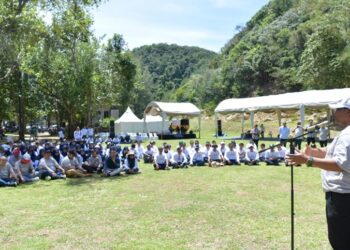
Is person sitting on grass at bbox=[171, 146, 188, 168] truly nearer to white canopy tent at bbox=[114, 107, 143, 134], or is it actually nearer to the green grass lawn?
the green grass lawn

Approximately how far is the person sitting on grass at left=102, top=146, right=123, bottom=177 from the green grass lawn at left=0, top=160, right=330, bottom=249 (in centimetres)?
110

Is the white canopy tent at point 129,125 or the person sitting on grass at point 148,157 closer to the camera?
the person sitting on grass at point 148,157

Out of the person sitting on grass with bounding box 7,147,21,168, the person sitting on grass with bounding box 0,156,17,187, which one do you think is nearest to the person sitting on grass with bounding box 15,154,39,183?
the person sitting on grass with bounding box 7,147,21,168

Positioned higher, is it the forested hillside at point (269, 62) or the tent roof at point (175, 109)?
the forested hillside at point (269, 62)

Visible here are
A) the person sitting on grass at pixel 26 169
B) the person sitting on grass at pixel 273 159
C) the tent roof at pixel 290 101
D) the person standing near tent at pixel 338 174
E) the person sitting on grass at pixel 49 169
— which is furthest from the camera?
the tent roof at pixel 290 101

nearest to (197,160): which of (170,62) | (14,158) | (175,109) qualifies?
(14,158)

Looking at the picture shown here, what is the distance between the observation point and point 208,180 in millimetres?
12445

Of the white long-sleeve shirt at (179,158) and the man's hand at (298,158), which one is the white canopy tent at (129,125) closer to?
the white long-sleeve shirt at (179,158)

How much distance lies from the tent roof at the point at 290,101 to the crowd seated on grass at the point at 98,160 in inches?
342

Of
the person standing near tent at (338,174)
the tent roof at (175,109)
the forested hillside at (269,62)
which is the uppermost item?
the forested hillside at (269,62)

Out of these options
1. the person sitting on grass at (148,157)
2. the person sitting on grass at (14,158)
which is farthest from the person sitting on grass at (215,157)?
the person sitting on grass at (14,158)

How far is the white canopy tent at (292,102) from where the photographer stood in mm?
25672

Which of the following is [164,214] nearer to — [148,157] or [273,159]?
[273,159]

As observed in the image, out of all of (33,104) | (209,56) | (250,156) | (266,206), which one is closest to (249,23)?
(209,56)
